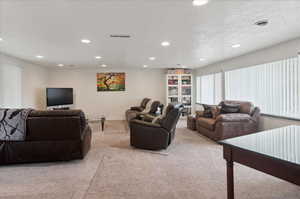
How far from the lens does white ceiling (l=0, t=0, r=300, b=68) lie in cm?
223

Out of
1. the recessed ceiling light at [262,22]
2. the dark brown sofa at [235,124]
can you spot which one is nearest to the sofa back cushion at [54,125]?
the dark brown sofa at [235,124]

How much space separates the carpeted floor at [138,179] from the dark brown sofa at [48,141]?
0.51 ft

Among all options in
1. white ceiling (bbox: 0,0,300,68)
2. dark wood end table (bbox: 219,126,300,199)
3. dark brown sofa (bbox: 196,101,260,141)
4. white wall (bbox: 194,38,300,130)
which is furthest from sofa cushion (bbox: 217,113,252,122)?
dark wood end table (bbox: 219,126,300,199)

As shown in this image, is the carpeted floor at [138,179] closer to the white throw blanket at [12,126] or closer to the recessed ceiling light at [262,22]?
the white throw blanket at [12,126]

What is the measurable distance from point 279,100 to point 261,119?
0.70 metres

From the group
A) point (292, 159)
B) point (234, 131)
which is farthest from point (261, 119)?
point (292, 159)

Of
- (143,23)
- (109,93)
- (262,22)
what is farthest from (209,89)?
(143,23)

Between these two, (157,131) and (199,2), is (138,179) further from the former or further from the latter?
(199,2)

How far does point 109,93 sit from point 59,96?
206 cm

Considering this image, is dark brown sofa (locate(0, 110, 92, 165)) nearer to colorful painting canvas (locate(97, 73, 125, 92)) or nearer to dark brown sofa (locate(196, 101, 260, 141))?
dark brown sofa (locate(196, 101, 260, 141))

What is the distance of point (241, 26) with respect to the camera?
3.02 m

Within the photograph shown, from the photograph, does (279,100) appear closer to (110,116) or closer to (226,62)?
(226,62)

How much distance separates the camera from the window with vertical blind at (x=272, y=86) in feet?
12.9

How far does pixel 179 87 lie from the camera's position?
27.6 feet
